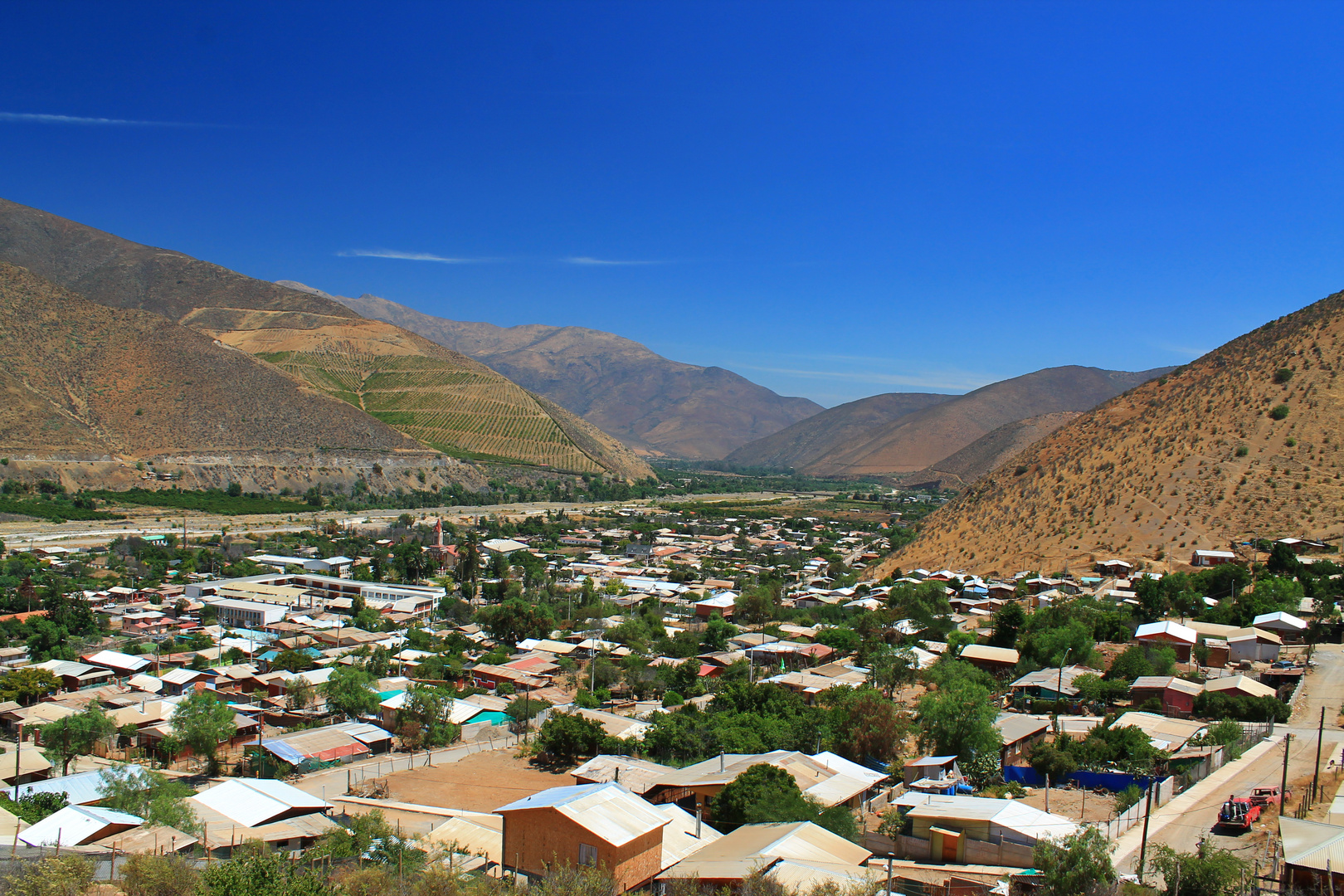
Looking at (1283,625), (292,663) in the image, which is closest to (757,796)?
(1283,625)

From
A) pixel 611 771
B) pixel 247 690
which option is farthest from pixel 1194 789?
pixel 247 690

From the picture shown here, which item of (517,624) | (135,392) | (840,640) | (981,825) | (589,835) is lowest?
(517,624)

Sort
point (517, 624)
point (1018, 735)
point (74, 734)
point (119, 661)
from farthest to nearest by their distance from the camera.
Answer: point (517, 624) < point (119, 661) < point (74, 734) < point (1018, 735)

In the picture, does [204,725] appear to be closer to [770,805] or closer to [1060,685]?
[770,805]

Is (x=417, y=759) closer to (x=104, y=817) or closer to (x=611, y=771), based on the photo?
(x=611, y=771)

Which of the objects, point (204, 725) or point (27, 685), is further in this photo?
point (27, 685)

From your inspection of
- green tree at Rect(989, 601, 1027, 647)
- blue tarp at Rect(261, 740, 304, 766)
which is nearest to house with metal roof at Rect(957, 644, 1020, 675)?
green tree at Rect(989, 601, 1027, 647)

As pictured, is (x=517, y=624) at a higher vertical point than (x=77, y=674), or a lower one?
higher

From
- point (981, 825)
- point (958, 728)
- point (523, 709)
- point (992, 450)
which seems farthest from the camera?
point (992, 450)
